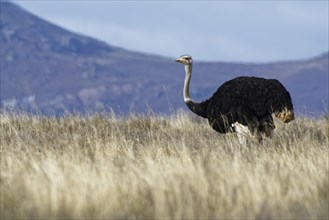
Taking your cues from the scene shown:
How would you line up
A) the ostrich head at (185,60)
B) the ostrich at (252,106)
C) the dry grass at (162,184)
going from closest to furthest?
the dry grass at (162,184), the ostrich at (252,106), the ostrich head at (185,60)

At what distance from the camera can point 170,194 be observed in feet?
22.3

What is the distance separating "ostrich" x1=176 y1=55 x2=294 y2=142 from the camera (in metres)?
11.3

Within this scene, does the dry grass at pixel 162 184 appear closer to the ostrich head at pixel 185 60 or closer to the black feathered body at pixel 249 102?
the black feathered body at pixel 249 102

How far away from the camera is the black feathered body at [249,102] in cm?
1130

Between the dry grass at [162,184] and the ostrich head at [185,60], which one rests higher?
the ostrich head at [185,60]

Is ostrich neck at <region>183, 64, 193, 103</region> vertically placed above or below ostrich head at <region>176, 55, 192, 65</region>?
below

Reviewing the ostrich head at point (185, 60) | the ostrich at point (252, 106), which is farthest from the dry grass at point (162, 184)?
the ostrich head at point (185, 60)

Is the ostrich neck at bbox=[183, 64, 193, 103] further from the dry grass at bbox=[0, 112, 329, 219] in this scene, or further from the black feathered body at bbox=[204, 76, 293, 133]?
the dry grass at bbox=[0, 112, 329, 219]

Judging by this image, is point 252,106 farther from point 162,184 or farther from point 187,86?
point 162,184

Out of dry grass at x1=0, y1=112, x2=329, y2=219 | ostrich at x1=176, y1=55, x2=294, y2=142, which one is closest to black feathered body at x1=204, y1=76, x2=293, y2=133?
ostrich at x1=176, y1=55, x2=294, y2=142

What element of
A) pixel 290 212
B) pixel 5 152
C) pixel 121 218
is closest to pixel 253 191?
pixel 290 212

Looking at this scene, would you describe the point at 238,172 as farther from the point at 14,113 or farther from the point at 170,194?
the point at 14,113

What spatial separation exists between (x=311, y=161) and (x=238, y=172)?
111cm

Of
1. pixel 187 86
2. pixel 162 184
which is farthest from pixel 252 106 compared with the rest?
pixel 162 184
